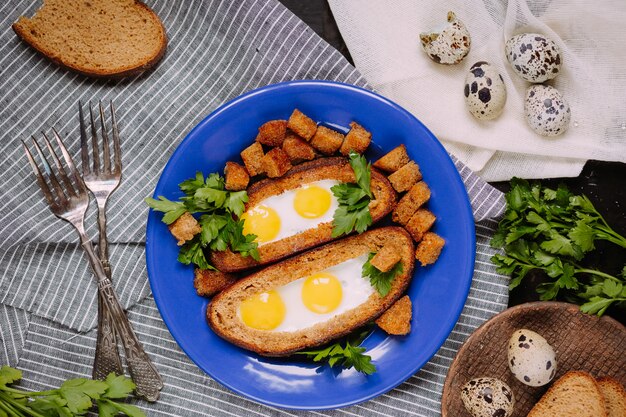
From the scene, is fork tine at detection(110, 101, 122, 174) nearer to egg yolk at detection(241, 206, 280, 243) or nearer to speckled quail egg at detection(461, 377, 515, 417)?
egg yolk at detection(241, 206, 280, 243)

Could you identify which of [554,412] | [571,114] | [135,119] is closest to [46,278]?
[135,119]

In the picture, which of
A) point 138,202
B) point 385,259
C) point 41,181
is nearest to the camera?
point 385,259

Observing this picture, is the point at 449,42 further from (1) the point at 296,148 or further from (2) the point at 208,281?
(2) the point at 208,281

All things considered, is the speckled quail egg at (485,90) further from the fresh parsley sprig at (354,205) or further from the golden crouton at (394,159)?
the fresh parsley sprig at (354,205)

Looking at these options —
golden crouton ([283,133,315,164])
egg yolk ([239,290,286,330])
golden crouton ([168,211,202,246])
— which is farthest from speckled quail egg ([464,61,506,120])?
golden crouton ([168,211,202,246])

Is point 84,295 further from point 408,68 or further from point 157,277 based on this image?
point 408,68

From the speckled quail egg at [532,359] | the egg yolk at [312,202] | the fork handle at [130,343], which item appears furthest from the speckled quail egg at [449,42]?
the fork handle at [130,343]

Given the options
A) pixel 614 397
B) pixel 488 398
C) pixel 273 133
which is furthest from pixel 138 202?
pixel 614 397
